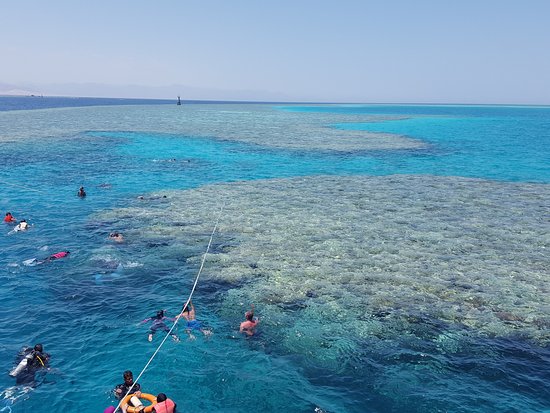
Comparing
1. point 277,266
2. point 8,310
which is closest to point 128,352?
point 8,310

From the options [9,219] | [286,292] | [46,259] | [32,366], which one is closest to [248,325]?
[286,292]

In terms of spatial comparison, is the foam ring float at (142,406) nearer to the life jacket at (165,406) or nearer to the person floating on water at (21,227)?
the life jacket at (165,406)

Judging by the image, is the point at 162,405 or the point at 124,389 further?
the point at 124,389

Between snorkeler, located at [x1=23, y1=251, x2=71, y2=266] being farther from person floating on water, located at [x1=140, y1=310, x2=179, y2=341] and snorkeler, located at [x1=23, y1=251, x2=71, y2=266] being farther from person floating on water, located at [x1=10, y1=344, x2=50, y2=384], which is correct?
person floating on water, located at [x1=10, y1=344, x2=50, y2=384]

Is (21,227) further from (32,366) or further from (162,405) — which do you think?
(162,405)

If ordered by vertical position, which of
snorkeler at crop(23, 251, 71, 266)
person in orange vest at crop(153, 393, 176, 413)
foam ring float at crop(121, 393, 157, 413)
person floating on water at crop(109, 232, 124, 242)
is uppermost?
person floating on water at crop(109, 232, 124, 242)

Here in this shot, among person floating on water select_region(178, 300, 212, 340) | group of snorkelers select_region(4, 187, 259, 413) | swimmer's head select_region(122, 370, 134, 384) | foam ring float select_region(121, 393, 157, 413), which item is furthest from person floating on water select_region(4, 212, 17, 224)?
foam ring float select_region(121, 393, 157, 413)
